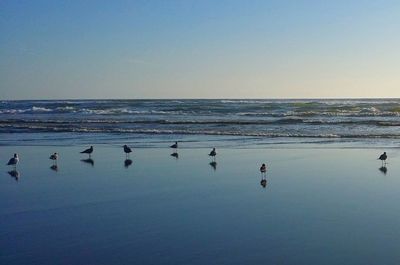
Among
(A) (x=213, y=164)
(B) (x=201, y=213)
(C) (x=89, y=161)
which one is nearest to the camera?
(B) (x=201, y=213)

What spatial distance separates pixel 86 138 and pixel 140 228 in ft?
66.1

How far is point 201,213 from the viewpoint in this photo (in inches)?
414

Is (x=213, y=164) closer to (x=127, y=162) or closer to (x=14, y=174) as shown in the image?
(x=127, y=162)

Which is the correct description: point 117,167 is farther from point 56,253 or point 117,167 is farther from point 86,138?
point 86,138

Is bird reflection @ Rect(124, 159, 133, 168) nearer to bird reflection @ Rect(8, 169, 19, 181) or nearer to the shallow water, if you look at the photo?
the shallow water

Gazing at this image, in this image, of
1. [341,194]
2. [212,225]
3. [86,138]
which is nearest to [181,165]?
[341,194]

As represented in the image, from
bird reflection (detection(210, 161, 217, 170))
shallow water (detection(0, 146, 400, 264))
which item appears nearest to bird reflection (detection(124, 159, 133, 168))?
shallow water (detection(0, 146, 400, 264))

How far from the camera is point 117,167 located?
17203mm

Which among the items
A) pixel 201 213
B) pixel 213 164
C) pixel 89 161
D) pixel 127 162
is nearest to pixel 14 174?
pixel 89 161

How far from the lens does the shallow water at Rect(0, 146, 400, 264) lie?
320 inches

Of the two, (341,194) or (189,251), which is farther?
(341,194)

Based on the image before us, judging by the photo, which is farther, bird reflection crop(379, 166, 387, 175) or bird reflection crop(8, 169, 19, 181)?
bird reflection crop(379, 166, 387, 175)

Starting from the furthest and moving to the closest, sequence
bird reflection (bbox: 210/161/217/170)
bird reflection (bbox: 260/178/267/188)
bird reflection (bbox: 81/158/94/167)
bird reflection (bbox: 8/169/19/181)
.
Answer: bird reflection (bbox: 81/158/94/167), bird reflection (bbox: 210/161/217/170), bird reflection (bbox: 8/169/19/181), bird reflection (bbox: 260/178/267/188)

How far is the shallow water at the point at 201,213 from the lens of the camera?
8.12 m
